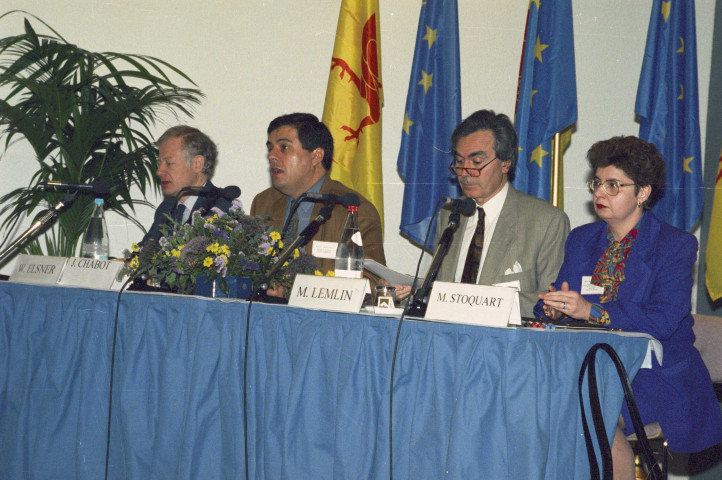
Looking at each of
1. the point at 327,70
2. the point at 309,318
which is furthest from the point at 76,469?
the point at 327,70

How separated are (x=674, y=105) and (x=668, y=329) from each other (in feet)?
5.92

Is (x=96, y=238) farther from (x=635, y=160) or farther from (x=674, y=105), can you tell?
(x=674, y=105)

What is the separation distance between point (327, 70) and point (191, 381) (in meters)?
2.88

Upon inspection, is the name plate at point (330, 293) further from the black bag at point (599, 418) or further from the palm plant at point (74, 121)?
the palm plant at point (74, 121)

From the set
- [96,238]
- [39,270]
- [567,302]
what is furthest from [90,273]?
[567,302]

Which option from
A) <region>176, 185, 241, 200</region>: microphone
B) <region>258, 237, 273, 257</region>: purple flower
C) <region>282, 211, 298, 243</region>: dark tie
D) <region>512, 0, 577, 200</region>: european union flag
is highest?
<region>512, 0, 577, 200</region>: european union flag

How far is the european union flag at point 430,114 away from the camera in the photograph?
4.16 m

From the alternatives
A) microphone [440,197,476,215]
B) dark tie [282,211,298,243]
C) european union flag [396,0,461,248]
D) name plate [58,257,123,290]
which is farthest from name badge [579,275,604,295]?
name plate [58,257,123,290]

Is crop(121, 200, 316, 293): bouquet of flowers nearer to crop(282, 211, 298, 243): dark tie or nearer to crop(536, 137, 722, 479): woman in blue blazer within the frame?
crop(282, 211, 298, 243): dark tie

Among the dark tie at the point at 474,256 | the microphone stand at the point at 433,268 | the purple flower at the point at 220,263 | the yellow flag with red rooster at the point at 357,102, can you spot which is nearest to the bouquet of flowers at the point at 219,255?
the purple flower at the point at 220,263

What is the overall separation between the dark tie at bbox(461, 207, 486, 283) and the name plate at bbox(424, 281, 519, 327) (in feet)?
3.41

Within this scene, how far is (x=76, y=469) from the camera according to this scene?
7.88ft

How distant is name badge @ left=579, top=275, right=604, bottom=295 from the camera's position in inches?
106

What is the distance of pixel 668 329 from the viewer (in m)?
2.39
